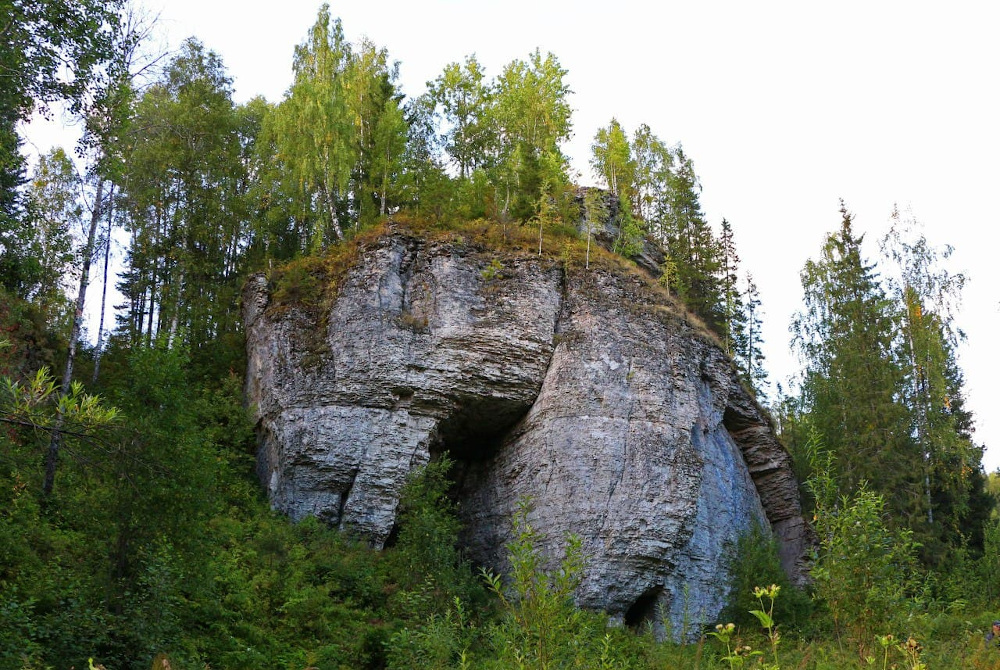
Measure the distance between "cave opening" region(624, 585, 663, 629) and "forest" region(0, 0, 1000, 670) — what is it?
1099 millimetres

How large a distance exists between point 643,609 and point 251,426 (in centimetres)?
1160

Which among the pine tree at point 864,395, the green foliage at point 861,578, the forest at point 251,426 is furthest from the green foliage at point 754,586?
the green foliage at point 861,578

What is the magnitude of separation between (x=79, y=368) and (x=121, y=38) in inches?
595

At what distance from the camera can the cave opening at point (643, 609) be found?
19672 millimetres

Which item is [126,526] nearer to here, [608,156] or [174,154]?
[174,154]

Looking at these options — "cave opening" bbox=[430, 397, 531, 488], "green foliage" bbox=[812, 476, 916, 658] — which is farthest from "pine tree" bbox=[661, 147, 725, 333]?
"green foliage" bbox=[812, 476, 916, 658]

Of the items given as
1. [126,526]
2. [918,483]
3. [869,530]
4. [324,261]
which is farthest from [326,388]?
[918,483]

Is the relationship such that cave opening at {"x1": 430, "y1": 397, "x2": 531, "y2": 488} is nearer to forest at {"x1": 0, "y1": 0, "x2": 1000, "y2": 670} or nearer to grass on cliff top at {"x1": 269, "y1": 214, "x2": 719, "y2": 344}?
forest at {"x1": 0, "y1": 0, "x2": 1000, "y2": 670}

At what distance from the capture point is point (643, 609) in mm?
20156

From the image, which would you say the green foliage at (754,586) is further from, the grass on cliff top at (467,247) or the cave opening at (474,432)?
the cave opening at (474,432)

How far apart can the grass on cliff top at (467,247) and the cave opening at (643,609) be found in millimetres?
7578

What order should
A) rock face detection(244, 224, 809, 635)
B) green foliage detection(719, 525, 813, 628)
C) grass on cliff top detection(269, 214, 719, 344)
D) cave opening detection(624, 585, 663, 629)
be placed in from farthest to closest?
grass on cliff top detection(269, 214, 719, 344), rock face detection(244, 224, 809, 635), green foliage detection(719, 525, 813, 628), cave opening detection(624, 585, 663, 629)

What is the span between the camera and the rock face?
20.1 m

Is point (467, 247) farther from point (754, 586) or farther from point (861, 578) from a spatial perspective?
point (861, 578)
